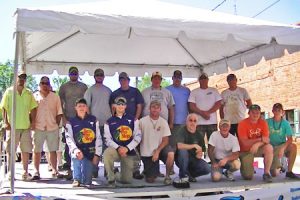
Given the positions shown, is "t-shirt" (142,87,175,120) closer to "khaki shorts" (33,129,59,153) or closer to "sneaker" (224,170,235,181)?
"sneaker" (224,170,235,181)

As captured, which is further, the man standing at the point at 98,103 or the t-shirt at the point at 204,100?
the t-shirt at the point at 204,100

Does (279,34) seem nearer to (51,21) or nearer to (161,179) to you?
(161,179)

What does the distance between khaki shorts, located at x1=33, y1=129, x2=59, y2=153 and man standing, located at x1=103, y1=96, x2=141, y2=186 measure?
984mm

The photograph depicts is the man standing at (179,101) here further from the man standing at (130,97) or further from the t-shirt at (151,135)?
A: the t-shirt at (151,135)

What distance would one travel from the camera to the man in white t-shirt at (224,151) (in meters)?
5.83

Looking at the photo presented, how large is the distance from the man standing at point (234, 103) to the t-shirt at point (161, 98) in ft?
3.62

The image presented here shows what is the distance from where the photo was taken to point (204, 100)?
263 inches

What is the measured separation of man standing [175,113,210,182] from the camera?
5.59 metres

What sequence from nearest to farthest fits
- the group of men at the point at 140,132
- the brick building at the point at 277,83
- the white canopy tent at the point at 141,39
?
the white canopy tent at the point at 141,39
the group of men at the point at 140,132
the brick building at the point at 277,83

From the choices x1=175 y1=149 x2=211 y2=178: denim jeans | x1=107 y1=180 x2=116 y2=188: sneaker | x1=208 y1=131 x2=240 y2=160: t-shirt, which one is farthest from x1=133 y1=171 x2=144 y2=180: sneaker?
x1=208 y1=131 x2=240 y2=160: t-shirt

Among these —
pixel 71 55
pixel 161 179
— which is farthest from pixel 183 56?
pixel 161 179

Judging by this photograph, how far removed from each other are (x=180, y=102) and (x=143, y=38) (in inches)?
95.2

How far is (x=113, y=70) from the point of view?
974cm

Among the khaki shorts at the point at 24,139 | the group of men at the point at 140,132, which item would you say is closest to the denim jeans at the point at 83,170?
the group of men at the point at 140,132
